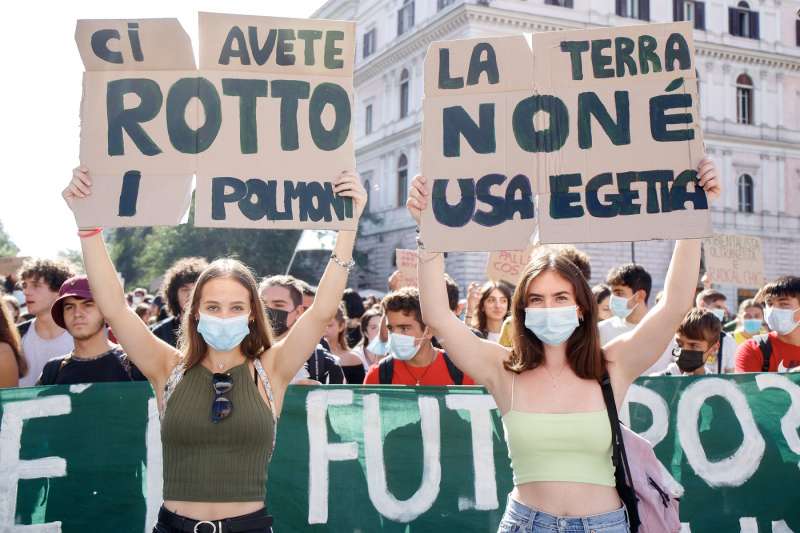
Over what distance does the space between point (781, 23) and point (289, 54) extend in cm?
4257

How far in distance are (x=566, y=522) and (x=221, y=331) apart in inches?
54.8

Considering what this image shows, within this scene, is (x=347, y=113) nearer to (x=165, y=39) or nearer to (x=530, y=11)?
(x=165, y=39)

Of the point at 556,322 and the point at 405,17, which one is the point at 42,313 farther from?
the point at 405,17

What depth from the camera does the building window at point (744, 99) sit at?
39844mm

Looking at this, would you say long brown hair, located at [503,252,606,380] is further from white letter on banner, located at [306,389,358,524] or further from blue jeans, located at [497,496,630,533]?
white letter on banner, located at [306,389,358,524]

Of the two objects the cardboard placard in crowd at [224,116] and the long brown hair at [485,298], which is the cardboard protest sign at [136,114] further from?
the long brown hair at [485,298]

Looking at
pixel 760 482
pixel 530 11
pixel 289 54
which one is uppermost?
pixel 530 11

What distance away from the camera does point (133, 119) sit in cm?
357

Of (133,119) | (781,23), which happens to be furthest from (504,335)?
(781,23)

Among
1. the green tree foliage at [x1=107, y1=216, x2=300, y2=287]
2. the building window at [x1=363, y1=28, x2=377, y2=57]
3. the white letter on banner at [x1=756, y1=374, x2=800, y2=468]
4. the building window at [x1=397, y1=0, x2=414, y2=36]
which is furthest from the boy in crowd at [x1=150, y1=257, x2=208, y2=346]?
the building window at [x1=363, y1=28, x2=377, y2=57]

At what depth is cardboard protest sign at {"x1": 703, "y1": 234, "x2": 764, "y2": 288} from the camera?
11820 millimetres

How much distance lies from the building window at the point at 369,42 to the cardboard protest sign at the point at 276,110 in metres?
40.8

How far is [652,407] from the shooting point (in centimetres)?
490

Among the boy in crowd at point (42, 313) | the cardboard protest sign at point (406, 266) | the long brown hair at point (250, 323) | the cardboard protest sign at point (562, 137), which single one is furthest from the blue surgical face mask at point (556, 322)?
the cardboard protest sign at point (406, 266)
